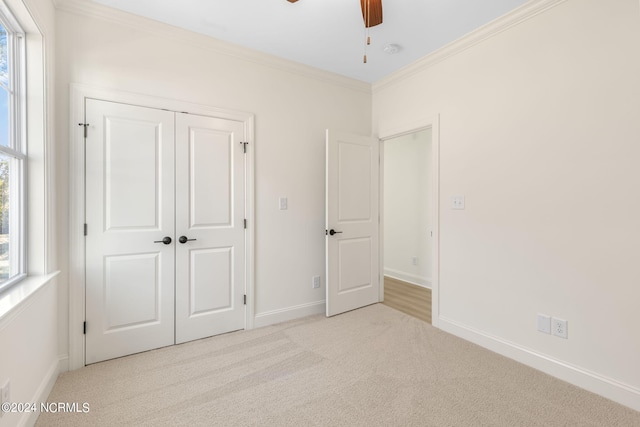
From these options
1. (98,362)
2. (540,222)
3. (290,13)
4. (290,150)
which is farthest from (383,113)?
(98,362)

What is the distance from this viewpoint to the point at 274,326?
2912 mm

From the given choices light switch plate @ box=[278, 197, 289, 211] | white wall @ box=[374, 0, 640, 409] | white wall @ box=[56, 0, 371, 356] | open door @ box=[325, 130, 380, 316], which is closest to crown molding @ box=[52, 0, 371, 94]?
white wall @ box=[56, 0, 371, 356]

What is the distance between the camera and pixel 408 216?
4738 millimetres

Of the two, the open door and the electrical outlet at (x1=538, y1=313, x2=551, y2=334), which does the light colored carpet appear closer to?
the electrical outlet at (x1=538, y1=313, x2=551, y2=334)

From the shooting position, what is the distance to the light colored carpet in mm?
1646

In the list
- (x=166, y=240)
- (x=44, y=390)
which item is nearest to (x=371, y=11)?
(x=166, y=240)

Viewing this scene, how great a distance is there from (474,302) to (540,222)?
34.6 inches

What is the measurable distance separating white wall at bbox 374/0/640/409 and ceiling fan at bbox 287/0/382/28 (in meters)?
0.99

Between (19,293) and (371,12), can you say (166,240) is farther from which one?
(371,12)

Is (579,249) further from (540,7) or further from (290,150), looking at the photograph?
(290,150)

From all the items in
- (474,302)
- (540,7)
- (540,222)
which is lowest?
(474,302)

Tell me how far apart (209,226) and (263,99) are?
1.37 m

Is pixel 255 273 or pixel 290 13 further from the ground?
pixel 290 13

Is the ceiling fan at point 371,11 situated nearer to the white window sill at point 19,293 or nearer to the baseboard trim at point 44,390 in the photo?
the white window sill at point 19,293
